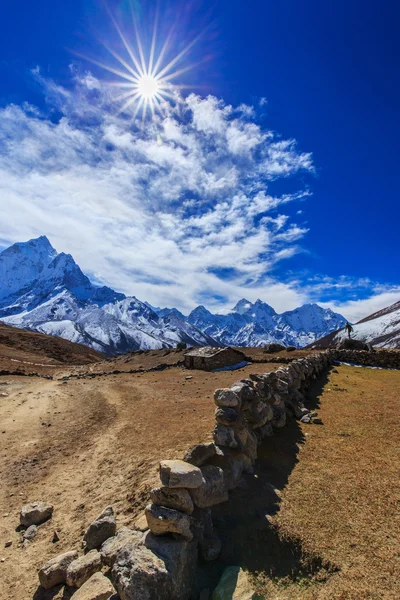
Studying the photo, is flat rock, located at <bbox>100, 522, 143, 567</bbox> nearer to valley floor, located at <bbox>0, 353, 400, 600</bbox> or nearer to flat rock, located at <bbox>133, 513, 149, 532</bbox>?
flat rock, located at <bbox>133, 513, 149, 532</bbox>

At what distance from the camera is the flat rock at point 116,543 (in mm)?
4660

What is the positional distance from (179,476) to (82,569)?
1999 millimetres

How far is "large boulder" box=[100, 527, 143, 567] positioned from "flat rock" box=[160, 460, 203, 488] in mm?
925

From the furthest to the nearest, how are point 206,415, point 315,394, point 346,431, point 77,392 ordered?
point 77,392, point 315,394, point 206,415, point 346,431

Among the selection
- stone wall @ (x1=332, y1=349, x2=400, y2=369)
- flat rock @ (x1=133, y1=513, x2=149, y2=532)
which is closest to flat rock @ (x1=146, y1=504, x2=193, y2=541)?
flat rock @ (x1=133, y1=513, x2=149, y2=532)

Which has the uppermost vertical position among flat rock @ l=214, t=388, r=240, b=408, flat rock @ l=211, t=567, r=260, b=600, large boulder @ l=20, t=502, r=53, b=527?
flat rock @ l=214, t=388, r=240, b=408

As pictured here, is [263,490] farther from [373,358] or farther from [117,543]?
[373,358]

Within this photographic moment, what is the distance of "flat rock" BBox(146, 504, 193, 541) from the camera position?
4.70 m

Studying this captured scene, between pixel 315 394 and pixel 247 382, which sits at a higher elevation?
pixel 247 382

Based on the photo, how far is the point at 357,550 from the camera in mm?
4910

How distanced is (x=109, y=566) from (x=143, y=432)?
7583 mm

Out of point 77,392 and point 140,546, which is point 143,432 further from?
point 77,392

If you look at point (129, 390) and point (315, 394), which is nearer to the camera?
point (315, 394)

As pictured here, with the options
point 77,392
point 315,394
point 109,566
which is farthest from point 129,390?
point 109,566
